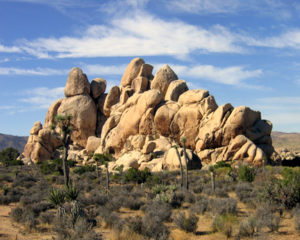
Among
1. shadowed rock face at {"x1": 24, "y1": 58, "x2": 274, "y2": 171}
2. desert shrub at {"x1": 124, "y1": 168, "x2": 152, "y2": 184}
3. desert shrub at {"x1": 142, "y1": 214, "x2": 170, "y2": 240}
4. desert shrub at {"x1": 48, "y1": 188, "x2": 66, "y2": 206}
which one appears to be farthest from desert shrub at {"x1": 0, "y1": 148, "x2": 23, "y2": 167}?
desert shrub at {"x1": 142, "y1": 214, "x2": 170, "y2": 240}

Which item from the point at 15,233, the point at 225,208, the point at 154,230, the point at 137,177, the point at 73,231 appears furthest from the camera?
the point at 137,177

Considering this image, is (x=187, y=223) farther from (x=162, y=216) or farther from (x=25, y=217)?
(x=25, y=217)

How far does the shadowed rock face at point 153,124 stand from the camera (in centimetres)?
4272

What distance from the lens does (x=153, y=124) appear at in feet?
167

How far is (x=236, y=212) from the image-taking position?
51.0 feet

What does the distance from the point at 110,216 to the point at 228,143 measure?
31.8m

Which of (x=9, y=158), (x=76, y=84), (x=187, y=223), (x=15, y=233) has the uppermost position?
(x=76, y=84)

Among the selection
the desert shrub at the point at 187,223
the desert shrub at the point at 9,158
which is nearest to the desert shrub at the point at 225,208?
the desert shrub at the point at 187,223

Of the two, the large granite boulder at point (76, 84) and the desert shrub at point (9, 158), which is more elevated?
the large granite boulder at point (76, 84)

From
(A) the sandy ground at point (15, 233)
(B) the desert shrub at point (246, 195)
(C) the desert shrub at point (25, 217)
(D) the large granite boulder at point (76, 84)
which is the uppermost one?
(D) the large granite boulder at point (76, 84)

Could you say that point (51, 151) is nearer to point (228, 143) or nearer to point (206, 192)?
point (228, 143)

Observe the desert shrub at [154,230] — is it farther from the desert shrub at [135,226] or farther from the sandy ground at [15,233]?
the sandy ground at [15,233]

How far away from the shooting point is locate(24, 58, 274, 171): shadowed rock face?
A: 140ft

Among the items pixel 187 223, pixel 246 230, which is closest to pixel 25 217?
pixel 187 223
